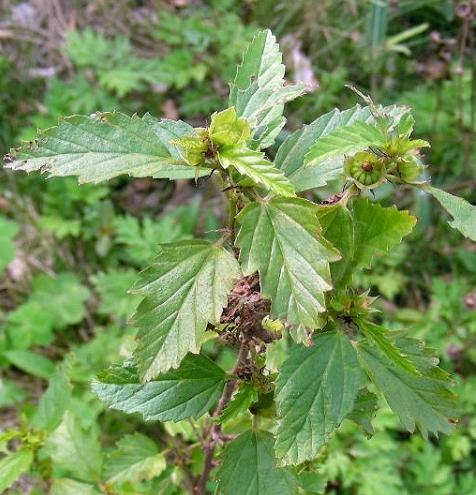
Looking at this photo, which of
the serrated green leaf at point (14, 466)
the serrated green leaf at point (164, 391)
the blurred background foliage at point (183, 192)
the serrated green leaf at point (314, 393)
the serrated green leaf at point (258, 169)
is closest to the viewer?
the serrated green leaf at point (258, 169)

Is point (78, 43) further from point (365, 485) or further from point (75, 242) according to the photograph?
point (365, 485)

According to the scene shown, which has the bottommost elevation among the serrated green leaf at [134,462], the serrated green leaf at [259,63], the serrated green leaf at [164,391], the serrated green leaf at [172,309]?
the serrated green leaf at [134,462]

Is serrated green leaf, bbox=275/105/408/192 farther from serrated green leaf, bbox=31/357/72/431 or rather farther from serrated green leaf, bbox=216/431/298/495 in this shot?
serrated green leaf, bbox=31/357/72/431

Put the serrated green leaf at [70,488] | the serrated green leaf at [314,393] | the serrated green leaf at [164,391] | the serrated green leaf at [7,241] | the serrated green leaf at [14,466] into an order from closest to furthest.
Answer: the serrated green leaf at [314,393], the serrated green leaf at [164,391], the serrated green leaf at [14,466], the serrated green leaf at [70,488], the serrated green leaf at [7,241]

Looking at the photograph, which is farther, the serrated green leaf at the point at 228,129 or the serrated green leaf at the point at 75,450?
the serrated green leaf at the point at 75,450

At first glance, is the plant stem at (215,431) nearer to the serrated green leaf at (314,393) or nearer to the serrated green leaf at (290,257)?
the serrated green leaf at (314,393)

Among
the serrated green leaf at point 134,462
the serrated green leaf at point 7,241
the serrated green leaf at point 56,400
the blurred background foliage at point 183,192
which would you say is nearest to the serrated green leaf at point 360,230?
the serrated green leaf at point 134,462

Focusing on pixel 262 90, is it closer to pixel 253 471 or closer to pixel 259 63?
pixel 259 63
